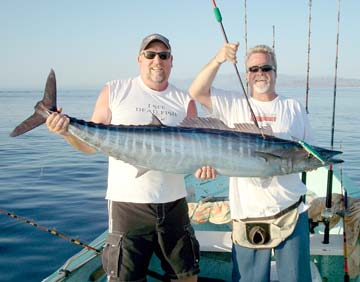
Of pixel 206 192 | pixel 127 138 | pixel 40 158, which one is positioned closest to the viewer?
pixel 127 138

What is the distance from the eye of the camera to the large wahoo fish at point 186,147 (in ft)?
10.5

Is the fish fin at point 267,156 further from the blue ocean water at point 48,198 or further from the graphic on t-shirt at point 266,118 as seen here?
the blue ocean water at point 48,198

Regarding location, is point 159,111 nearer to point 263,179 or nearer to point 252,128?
point 252,128

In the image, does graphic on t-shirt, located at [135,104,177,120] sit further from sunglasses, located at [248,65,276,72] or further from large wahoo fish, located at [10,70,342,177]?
sunglasses, located at [248,65,276,72]

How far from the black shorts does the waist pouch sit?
1.56ft

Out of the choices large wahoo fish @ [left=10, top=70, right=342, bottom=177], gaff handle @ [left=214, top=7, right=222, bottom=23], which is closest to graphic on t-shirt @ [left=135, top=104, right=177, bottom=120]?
large wahoo fish @ [left=10, top=70, right=342, bottom=177]

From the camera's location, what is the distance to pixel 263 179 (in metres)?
3.33

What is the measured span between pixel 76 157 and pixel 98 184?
13.3 feet

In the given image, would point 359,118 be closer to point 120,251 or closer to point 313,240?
point 313,240

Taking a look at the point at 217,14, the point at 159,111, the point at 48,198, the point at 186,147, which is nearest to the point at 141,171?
the point at 186,147

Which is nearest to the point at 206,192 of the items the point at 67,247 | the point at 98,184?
the point at 67,247

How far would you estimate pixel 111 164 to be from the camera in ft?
11.2

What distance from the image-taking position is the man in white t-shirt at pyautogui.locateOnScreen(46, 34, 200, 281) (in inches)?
129

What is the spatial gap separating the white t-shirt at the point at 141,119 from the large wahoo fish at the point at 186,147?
13 centimetres
